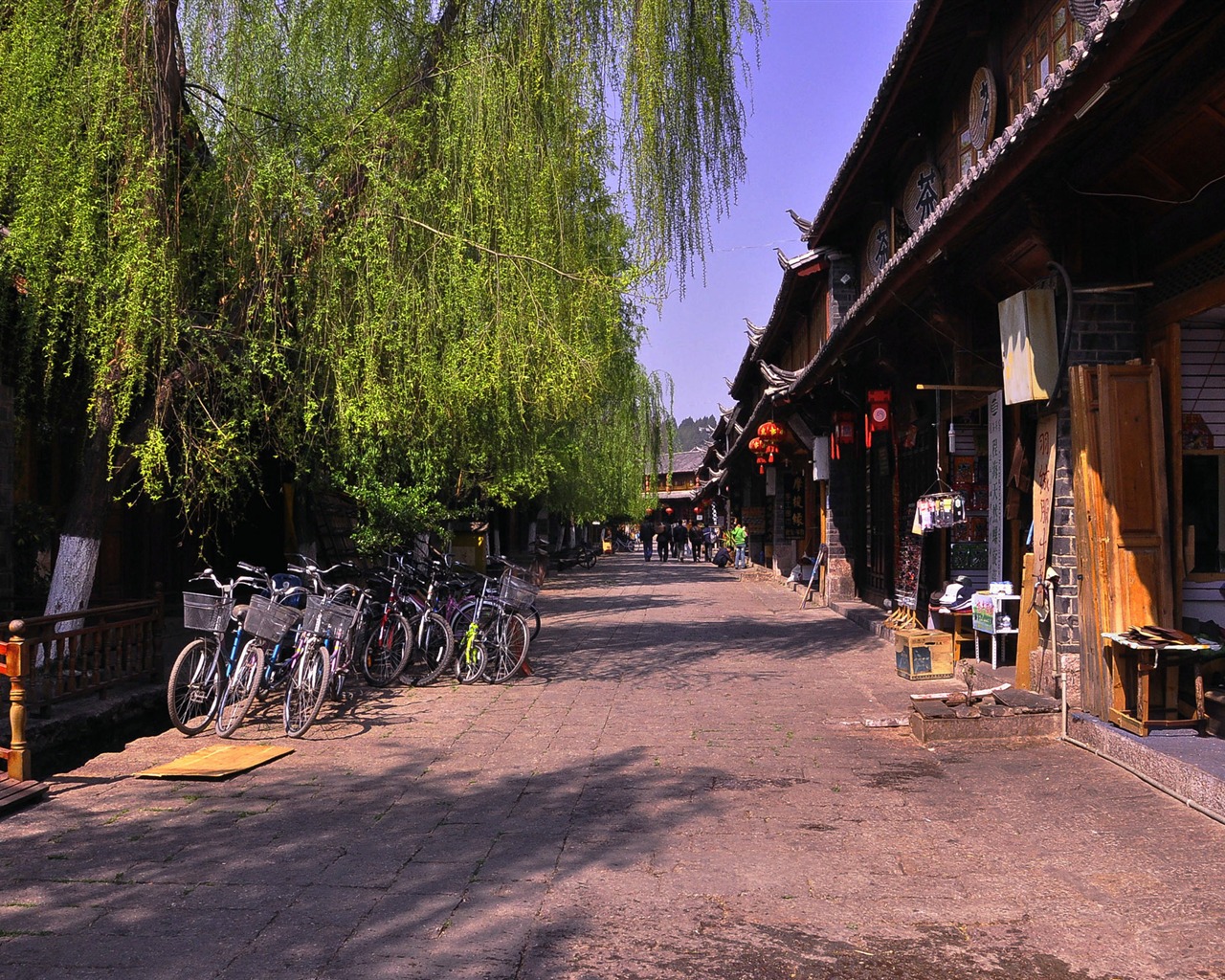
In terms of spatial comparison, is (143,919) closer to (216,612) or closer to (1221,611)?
(216,612)

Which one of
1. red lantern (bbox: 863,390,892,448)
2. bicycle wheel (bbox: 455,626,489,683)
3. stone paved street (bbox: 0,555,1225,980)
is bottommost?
stone paved street (bbox: 0,555,1225,980)

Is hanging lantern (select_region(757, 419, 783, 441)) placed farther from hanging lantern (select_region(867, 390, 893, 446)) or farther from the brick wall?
the brick wall

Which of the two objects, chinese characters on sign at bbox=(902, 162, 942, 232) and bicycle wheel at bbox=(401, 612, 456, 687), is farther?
chinese characters on sign at bbox=(902, 162, 942, 232)

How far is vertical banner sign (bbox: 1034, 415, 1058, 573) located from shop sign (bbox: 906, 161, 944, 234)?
15.4 feet

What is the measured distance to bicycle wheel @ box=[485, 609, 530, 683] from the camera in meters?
9.73

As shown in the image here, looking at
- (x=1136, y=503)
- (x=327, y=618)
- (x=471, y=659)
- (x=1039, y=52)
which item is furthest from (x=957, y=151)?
(x=327, y=618)

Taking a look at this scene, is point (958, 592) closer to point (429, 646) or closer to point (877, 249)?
point (429, 646)

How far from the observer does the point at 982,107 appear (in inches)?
404

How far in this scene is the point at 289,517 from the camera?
16422 millimetres

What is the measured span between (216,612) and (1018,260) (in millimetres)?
6157

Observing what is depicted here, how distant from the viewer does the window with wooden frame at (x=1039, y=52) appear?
8.34 m

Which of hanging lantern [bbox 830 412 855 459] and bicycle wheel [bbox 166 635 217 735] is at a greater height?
hanging lantern [bbox 830 412 855 459]

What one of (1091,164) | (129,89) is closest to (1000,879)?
(1091,164)

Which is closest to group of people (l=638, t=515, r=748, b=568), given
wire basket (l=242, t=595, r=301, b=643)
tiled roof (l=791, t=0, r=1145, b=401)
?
tiled roof (l=791, t=0, r=1145, b=401)
